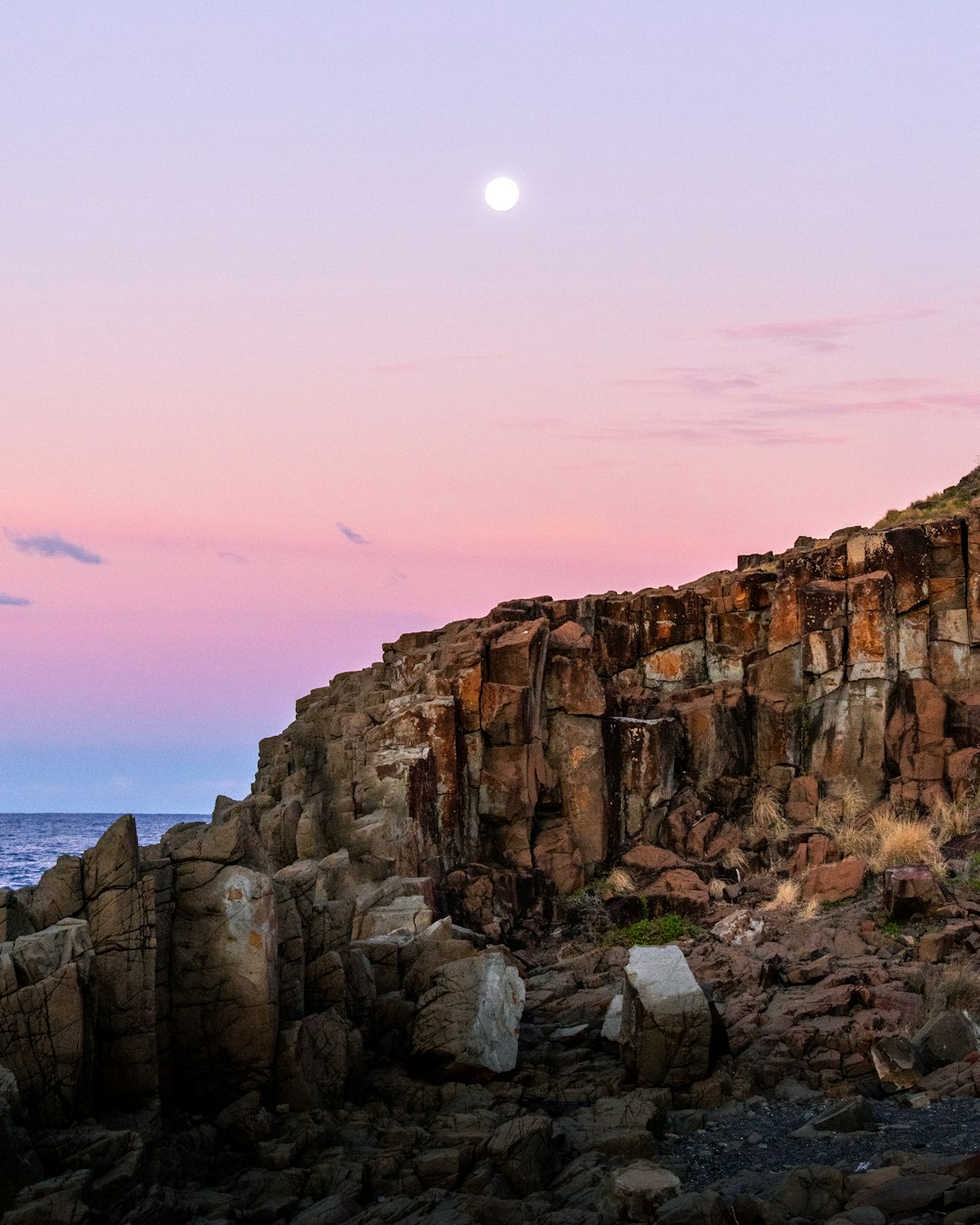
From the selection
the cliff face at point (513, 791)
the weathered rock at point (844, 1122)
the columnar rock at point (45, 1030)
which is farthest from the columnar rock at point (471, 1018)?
the columnar rock at point (45, 1030)

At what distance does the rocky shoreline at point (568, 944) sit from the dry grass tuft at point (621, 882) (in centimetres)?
12

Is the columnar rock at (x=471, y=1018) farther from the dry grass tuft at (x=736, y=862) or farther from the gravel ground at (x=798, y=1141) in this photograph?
the dry grass tuft at (x=736, y=862)

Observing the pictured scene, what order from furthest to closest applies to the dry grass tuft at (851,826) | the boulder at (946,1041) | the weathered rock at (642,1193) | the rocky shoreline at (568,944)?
the dry grass tuft at (851,826), the boulder at (946,1041), the rocky shoreline at (568,944), the weathered rock at (642,1193)

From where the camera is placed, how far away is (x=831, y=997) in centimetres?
1912

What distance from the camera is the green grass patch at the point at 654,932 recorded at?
25656 mm

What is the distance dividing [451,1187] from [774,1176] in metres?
3.31

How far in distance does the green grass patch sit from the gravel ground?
9489mm

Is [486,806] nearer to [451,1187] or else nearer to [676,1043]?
[676,1043]

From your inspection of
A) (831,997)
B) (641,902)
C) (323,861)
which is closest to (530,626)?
(641,902)

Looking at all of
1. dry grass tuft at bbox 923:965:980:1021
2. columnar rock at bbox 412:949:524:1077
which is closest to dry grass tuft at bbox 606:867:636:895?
dry grass tuft at bbox 923:965:980:1021

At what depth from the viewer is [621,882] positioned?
28.5 metres

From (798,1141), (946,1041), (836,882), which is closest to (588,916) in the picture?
(836,882)

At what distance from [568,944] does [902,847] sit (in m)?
7.46

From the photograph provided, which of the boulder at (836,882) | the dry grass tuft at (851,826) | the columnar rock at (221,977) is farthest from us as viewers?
the dry grass tuft at (851,826)
